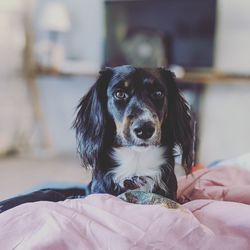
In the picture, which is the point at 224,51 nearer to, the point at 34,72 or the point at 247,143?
the point at 247,143

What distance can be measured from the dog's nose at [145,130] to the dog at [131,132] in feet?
0.04

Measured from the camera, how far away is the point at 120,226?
807 mm

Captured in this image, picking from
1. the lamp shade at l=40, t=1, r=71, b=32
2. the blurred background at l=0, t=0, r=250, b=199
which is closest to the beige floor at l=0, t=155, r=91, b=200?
the blurred background at l=0, t=0, r=250, b=199

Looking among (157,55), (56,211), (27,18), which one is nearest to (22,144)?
(27,18)

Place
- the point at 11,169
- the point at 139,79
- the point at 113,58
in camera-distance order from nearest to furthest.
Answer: the point at 139,79, the point at 11,169, the point at 113,58

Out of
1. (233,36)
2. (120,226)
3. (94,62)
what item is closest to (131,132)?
(120,226)

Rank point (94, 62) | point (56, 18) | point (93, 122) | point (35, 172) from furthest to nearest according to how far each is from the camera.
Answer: point (94, 62), point (56, 18), point (35, 172), point (93, 122)

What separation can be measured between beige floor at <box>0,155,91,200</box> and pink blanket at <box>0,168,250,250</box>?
5.43 feet

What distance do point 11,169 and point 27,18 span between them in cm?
151

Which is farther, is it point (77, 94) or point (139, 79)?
point (77, 94)

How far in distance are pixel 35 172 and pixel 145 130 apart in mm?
2239

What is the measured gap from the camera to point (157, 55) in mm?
3283

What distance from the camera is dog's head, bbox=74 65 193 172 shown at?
1067 millimetres

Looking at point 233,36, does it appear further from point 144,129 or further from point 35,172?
point 144,129
